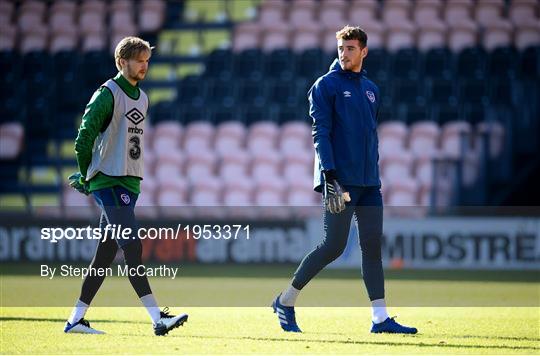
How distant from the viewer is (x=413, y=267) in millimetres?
17250

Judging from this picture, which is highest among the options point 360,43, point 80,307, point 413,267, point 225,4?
point 225,4

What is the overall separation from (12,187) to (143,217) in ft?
11.1

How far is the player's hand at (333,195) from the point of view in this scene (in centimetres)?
793

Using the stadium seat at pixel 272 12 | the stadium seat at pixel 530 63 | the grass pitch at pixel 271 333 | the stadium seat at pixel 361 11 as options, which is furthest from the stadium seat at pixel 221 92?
the grass pitch at pixel 271 333

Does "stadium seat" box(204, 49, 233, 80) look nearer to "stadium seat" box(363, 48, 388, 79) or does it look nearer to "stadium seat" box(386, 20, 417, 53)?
"stadium seat" box(363, 48, 388, 79)

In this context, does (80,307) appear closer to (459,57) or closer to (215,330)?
(215,330)

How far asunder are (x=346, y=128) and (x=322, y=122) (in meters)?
0.19

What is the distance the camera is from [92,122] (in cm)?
788

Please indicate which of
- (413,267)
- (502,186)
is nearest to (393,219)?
(413,267)

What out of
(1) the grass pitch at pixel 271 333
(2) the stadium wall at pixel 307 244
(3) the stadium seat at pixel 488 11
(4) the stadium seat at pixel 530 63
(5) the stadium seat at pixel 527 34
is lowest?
(2) the stadium wall at pixel 307 244

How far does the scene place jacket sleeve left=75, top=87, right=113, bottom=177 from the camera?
787cm

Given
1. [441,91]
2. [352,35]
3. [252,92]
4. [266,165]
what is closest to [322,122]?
[352,35]

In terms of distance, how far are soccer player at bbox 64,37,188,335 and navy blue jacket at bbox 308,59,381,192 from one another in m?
1.29

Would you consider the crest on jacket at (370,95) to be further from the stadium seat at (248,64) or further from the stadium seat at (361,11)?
the stadium seat at (361,11)
